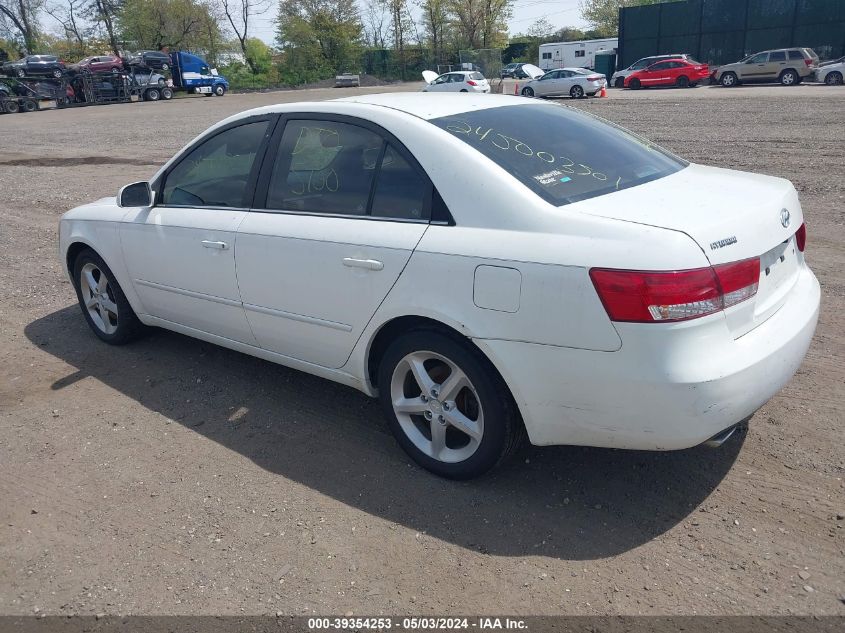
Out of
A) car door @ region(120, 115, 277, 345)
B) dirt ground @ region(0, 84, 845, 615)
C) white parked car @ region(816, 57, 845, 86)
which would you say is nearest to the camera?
dirt ground @ region(0, 84, 845, 615)

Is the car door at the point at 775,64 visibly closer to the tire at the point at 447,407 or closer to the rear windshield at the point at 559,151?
the rear windshield at the point at 559,151

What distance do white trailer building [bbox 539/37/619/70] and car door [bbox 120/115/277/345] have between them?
57658 millimetres

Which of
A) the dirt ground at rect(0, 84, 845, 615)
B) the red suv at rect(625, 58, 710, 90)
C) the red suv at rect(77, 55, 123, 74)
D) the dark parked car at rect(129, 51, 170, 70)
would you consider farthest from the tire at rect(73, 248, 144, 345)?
the dark parked car at rect(129, 51, 170, 70)

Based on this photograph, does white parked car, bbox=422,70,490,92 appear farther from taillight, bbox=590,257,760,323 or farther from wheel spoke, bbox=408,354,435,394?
taillight, bbox=590,257,760,323

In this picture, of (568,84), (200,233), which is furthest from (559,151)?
(568,84)

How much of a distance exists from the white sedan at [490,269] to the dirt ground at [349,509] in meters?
0.36

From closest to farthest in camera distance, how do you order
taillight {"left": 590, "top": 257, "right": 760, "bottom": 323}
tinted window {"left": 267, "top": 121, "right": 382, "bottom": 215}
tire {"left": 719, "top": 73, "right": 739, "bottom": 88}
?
taillight {"left": 590, "top": 257, "right": 760, "bottom": 323} < tinted window {"left": 267, "top": 121, "right": 382, "bottom": 215} < tire {"left": 719, "top": 73, "right": 739, "bottom": 88}

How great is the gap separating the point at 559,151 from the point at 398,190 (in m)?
0.81

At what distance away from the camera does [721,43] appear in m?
43.9

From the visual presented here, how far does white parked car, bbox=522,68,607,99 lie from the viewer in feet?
107

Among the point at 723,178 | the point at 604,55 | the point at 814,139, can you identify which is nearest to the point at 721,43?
the point at 604,55

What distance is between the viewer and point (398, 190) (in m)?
3.47

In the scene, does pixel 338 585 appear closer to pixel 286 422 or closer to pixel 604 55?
pixel 286 422

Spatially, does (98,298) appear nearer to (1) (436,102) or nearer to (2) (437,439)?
(1) (436,102)
